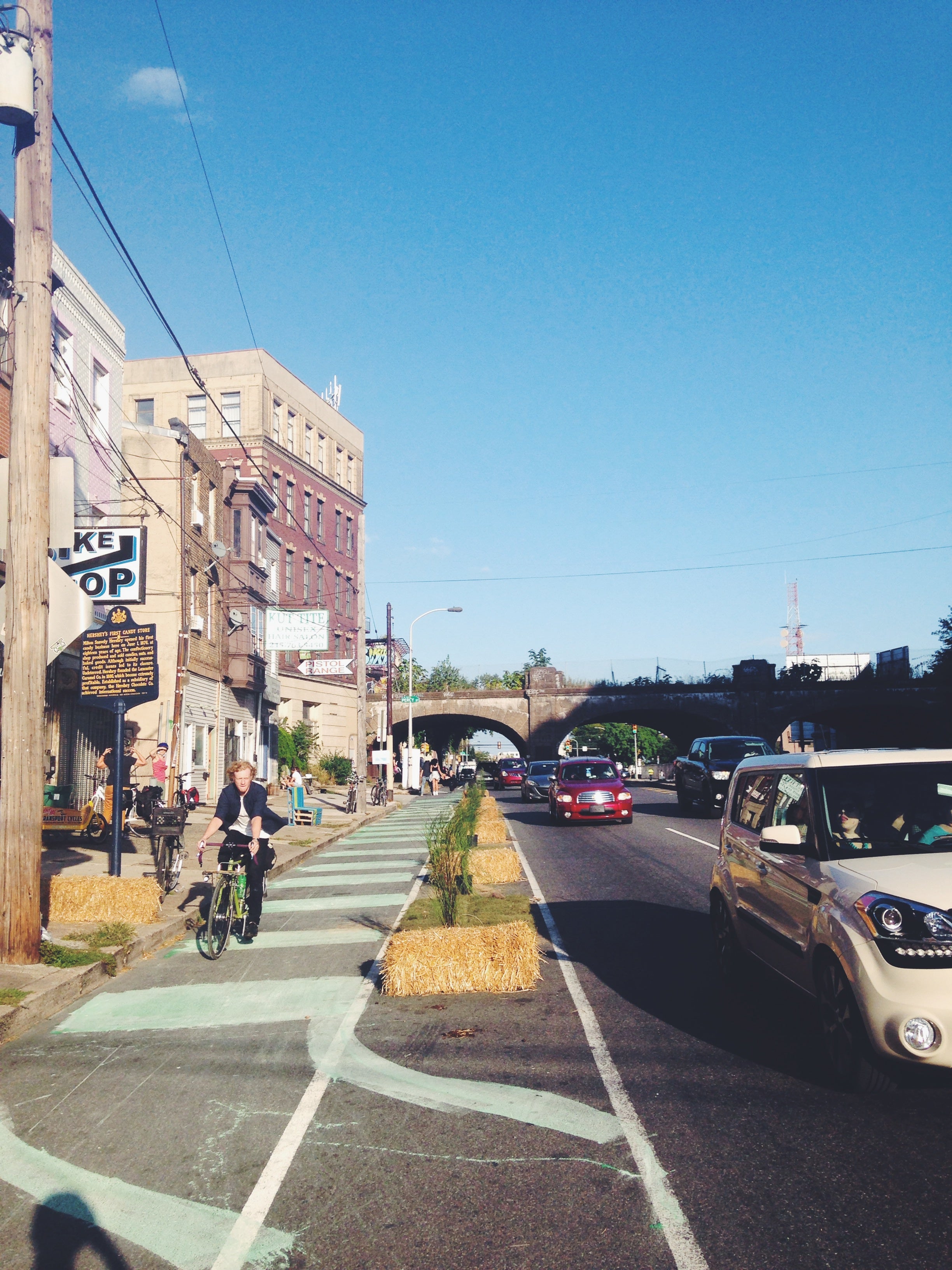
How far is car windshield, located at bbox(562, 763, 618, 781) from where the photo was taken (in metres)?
27.4

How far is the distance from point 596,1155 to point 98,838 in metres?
18.0

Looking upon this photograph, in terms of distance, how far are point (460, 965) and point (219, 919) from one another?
10.3 feet

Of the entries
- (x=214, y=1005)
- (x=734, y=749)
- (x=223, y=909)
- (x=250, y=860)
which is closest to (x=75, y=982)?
(x=214, y=1005)

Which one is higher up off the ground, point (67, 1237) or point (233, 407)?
point (233, 407)

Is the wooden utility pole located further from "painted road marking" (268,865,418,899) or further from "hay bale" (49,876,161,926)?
"painted road marking" (268,865,418,899)

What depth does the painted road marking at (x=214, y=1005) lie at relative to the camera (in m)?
7.88

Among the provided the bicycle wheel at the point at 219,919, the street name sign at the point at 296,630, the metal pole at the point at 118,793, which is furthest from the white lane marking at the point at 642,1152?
the street name sign at the point at 296,630

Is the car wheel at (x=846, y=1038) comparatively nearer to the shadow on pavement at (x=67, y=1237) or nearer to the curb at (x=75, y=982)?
the shadow on pavement at (x=67, y=1237)

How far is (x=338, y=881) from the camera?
664 inches

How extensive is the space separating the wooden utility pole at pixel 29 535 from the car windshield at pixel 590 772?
1942cm

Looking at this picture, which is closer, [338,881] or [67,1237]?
[67,1237]

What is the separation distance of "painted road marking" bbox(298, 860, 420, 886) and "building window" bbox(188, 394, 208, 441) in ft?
141

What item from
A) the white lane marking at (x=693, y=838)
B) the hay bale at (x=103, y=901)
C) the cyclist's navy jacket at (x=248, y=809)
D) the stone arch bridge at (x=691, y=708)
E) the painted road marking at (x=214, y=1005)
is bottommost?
the white lane marking at (x=693, y=838)

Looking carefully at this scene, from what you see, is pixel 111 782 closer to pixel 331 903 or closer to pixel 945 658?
pixel 331 903
